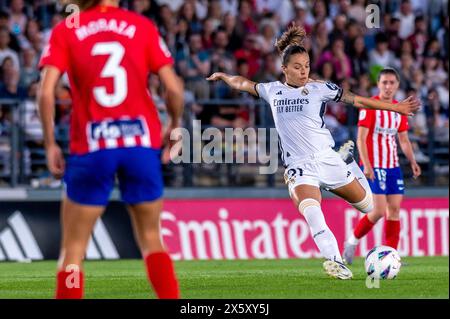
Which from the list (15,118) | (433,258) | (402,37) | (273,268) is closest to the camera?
(273,268)

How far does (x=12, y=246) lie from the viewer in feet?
52.1

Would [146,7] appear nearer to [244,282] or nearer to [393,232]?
[393,232]

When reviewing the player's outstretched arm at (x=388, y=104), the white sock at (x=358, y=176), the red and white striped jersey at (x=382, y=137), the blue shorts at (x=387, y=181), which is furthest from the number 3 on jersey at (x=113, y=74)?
the blue shorts at (x=387, y=181)

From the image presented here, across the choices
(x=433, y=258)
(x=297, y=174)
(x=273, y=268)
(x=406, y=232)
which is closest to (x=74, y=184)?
(x=297, y=174)

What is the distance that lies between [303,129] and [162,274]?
3891mm

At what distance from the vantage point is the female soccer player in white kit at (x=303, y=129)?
397 inches

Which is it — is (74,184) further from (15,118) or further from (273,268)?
(15,118)

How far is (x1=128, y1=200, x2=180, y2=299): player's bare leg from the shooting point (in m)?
6.69

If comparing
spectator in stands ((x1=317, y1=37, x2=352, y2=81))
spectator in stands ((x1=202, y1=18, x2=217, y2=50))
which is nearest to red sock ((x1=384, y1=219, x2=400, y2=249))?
spectator in stands ((x1=317, y1=37, x2=352, y2=81))

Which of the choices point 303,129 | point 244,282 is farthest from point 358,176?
point 244,282

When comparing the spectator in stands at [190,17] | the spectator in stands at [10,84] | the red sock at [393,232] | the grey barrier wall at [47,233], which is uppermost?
the spectator in stands at [190,17]

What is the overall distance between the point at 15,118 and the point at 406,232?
5.89 meters

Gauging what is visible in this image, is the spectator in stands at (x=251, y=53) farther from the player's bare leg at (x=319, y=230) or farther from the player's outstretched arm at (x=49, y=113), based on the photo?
the player's outstretched arm at (x=49, y=113)
